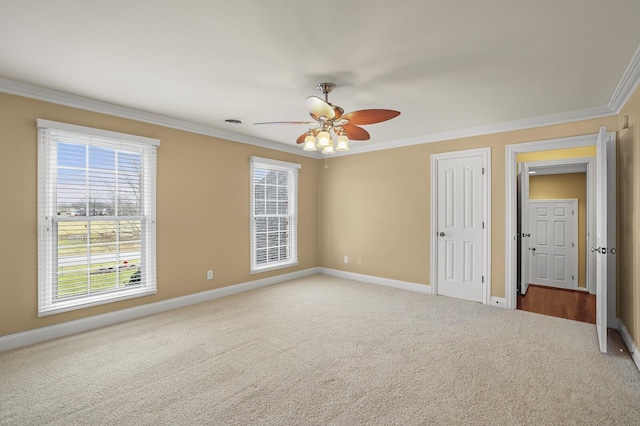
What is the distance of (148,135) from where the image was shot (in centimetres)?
385

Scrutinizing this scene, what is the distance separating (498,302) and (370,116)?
3276 millimetres

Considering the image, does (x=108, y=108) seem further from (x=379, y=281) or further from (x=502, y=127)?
(x=502, y=127)

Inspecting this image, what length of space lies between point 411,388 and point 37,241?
3696 mm

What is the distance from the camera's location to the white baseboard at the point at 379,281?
4.93 metres

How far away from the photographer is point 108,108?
11.4 ft

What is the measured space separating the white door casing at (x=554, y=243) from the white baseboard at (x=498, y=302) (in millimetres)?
2058

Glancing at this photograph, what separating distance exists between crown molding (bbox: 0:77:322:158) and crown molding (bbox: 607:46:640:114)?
14.4 ft

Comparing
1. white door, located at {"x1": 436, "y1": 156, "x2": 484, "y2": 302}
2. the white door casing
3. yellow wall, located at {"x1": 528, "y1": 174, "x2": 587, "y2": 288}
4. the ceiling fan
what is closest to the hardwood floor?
the white door casing

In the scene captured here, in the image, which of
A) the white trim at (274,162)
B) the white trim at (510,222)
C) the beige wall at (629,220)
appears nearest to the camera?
the beige wall at (629,220)

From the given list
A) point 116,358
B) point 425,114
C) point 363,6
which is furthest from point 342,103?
point 116,358

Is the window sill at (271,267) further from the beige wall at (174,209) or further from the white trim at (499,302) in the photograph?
the white trim at (499,302)

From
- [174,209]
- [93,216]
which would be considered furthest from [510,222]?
[93,216]

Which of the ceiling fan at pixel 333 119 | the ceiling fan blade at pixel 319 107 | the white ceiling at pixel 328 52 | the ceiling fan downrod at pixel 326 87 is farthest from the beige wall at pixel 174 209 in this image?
the ceiling fan blade at pixel 319 107

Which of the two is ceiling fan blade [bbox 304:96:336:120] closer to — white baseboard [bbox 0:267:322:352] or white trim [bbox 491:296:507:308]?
white baseboard [bbox 0:267:322:352]
